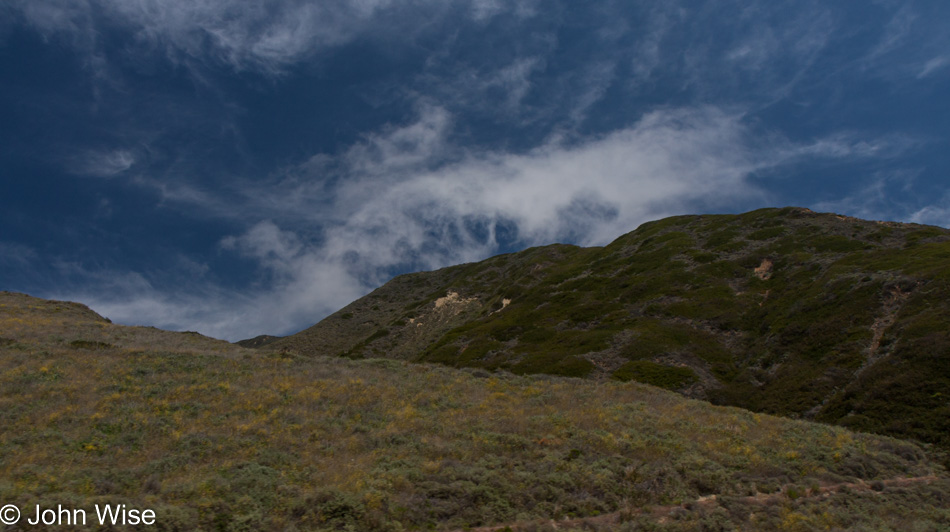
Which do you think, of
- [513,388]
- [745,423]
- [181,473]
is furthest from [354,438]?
[745,423]

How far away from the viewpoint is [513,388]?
32.0 meters

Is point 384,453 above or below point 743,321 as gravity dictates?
below

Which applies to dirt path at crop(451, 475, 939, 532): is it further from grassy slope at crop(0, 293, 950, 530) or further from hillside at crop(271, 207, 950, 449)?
hillside at crop(271, 207, 950, 449)

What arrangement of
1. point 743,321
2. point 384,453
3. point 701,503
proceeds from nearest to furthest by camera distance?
point 701,503, point 384,453, point 743,321

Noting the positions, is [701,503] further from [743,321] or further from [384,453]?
[743,321]

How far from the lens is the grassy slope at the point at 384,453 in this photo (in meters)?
12.9

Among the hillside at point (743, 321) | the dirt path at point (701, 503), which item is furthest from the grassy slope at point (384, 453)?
the hillside at point (743, 321)

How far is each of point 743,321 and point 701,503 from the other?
150 feet

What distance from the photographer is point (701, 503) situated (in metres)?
14.9

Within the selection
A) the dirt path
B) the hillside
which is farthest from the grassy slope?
the hillside

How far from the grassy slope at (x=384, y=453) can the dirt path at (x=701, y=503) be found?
0.67 ft

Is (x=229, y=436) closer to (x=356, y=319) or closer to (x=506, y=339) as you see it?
(x=506, y=339)

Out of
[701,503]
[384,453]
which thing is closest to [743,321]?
[701,503]

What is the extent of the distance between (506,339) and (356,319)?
5930cm
